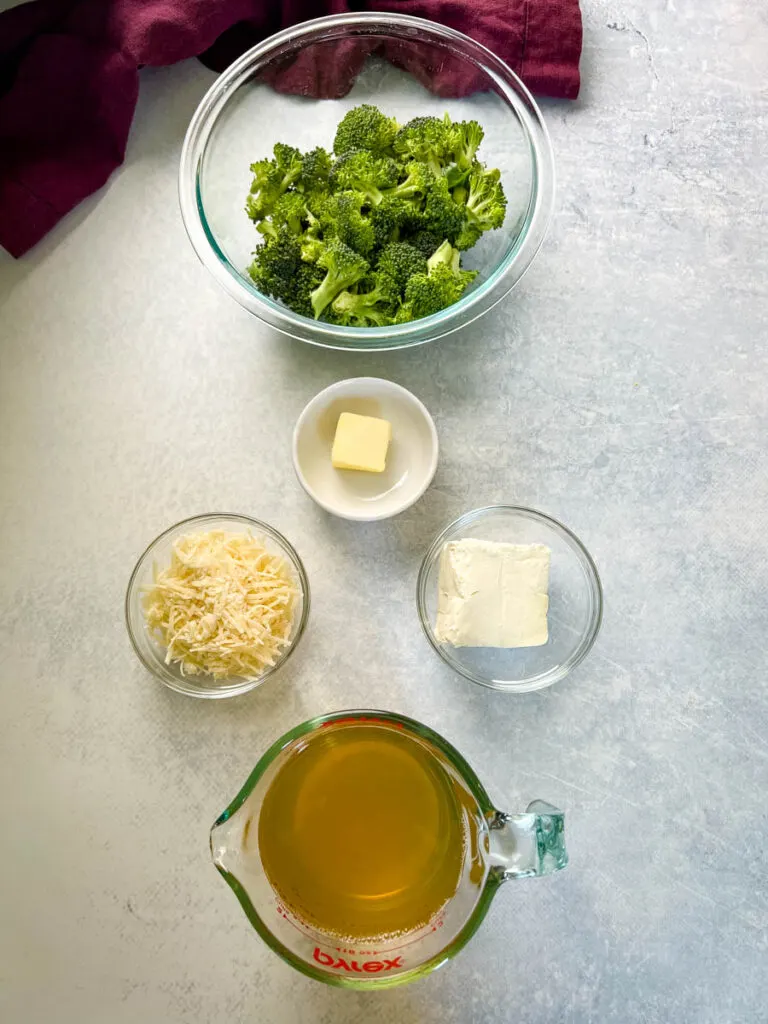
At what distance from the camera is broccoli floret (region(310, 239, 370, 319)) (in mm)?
Result: 1462

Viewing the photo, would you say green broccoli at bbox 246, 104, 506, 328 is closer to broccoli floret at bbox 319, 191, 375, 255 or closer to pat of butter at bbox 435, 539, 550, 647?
broccoli floret at bbox 319, 191, 375, 255

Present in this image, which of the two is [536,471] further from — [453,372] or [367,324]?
[367,324]

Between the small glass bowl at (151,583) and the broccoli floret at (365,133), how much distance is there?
0.70 meters

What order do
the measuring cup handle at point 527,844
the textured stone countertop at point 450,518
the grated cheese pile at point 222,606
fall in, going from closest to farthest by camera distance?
the measuring cup handle at point 527,844, the grated cheese pile at point 222,606, the textured stone countertop at point 450,518

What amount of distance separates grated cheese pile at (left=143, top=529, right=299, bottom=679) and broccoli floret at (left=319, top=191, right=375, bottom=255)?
1.83 feet

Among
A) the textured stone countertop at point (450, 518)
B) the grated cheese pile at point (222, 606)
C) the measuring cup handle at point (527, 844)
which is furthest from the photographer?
the textured stone countertop at point (450, 518)

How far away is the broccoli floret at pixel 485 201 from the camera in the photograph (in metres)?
1.51

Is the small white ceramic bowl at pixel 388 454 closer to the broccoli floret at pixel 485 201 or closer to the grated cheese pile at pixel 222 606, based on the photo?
the grated cheese pile at pixel 222 606

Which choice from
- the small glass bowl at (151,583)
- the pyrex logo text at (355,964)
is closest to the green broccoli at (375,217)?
the small glass bowl at (151,583)

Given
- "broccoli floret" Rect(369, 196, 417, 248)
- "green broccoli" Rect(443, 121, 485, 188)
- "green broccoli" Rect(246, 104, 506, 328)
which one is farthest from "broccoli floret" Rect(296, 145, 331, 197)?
"green broccoli" Rect(443, 121, 485, 188)

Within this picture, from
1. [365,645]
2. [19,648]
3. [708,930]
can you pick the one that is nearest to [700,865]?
[708,930]

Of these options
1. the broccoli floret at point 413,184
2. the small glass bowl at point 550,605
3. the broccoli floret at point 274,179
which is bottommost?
the small glass bowl at point 550,605

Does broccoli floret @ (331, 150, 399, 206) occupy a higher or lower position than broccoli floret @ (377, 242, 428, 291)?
higher

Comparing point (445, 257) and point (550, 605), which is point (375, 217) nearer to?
point (445, 257)
